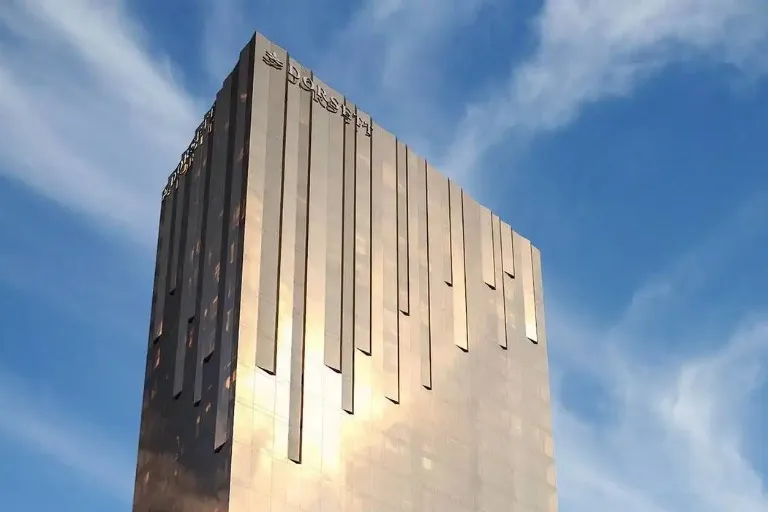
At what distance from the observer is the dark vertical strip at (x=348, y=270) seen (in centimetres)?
5941

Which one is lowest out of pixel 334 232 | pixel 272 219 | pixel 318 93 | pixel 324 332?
pixel 324 332

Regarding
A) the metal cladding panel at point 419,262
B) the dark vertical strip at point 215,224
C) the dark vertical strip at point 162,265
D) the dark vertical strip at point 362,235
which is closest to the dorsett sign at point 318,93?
the dark vertical strip at point 362,235

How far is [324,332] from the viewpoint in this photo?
5925 cm

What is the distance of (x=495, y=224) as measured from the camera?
251 ft

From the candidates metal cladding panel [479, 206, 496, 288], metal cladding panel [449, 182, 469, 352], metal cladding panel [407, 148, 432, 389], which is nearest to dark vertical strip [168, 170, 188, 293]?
metal cladding panel [407, 148, 432, 389]

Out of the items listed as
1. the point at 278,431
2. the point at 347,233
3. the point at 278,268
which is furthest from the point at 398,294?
the point at 278,431

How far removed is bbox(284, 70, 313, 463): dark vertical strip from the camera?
55.7 m

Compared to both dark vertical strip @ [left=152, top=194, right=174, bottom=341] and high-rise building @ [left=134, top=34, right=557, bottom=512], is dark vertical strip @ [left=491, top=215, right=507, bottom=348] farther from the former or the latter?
dark vertical strip @ [left=152, top=194, right=174, bottom=341]

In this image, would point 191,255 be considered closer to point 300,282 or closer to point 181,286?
point 181,286

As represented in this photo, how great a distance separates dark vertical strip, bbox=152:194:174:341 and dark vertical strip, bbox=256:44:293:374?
1050 centimetres

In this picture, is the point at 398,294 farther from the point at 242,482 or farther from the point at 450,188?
the point at 242,482

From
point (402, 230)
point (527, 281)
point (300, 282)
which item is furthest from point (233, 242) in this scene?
point (527, 281)

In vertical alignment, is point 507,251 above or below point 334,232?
above

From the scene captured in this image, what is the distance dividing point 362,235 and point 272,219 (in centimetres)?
629
